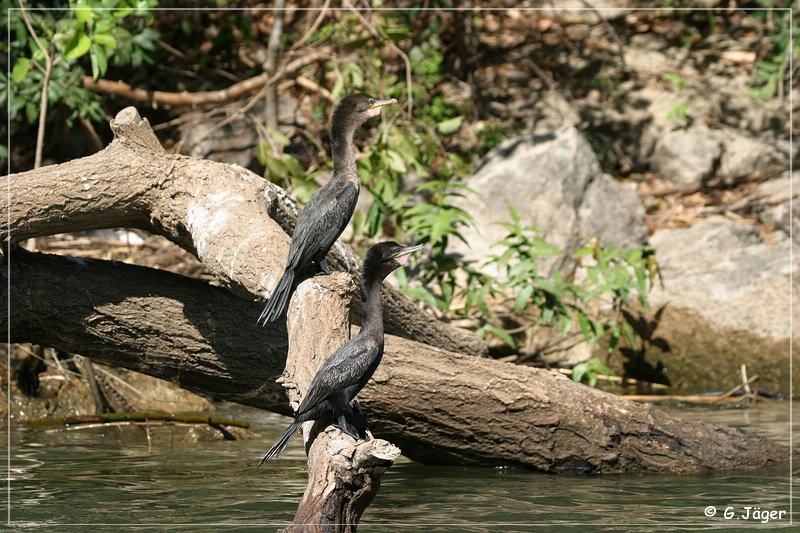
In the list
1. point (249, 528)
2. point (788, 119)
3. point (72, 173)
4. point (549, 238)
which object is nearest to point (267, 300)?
A: point (249, 528)

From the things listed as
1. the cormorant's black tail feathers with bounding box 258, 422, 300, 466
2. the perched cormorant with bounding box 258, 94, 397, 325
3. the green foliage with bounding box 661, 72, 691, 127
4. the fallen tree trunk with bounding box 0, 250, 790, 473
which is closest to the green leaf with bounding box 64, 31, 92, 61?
the fallen tree trunk with bounding box 0, 250, 790, 473

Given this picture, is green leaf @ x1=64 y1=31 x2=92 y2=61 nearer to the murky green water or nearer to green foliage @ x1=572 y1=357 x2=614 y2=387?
the murky green water

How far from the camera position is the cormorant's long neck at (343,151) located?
→ 4590mm

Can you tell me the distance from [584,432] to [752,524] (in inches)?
40.5

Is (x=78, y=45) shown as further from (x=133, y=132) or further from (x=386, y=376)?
(x=386, y=376)

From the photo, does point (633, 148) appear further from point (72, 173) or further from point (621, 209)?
point (72, 173)

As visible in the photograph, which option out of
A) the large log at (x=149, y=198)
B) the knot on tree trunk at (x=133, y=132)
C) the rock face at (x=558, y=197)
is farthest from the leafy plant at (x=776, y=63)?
the knot on tree trunk at (x=133, y=132)

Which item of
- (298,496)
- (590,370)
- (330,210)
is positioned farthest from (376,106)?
(590,370)

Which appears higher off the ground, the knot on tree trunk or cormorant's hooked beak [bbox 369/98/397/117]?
cormorant's hooked beak [bbox 369/98/397/117]

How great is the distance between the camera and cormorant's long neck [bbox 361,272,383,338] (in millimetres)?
3840

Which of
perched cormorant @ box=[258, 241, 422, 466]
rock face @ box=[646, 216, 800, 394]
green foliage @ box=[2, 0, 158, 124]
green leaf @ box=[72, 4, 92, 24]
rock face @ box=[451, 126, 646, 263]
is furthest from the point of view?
rock face @ box=[451, 126, 646, 263]

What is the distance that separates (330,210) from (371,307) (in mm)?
592

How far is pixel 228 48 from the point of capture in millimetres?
11031

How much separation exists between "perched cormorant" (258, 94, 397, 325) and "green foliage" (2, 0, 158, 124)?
232 cm
